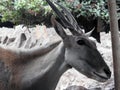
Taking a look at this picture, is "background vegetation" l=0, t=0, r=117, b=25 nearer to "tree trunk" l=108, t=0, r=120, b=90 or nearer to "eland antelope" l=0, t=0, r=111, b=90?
"eland antelope" l=0, t=0, r=111, b=90

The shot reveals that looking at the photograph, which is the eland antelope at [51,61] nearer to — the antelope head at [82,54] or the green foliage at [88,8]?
the antelope head at [82,54]

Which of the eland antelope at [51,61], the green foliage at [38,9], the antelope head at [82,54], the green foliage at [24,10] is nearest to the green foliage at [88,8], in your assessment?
the green foliage at [38,9]

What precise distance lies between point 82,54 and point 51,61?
283mm

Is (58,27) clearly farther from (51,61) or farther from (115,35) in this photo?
(115,35)

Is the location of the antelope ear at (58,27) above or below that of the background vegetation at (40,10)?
above

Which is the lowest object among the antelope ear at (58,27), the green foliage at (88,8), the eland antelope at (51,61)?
the green foliage at (88,8)

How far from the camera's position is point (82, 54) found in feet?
8.76

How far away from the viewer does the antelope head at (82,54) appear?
262cm

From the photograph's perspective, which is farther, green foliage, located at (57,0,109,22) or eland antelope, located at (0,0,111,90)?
green foliage, located at (57,0,109,22)

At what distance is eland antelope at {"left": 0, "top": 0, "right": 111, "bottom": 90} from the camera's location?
8.76ft

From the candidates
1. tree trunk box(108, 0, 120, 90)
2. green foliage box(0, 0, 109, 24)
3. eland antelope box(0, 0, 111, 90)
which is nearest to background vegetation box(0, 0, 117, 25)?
green foliage box(0, 0, 109, 24)

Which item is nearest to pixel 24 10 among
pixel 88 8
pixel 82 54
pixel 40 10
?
pixel 40 10

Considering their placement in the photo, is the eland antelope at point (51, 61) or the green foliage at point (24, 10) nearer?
the eland antelope at point (51, 61)

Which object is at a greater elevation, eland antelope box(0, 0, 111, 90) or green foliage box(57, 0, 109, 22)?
eland antelope box(0, 0, 111, 90)
